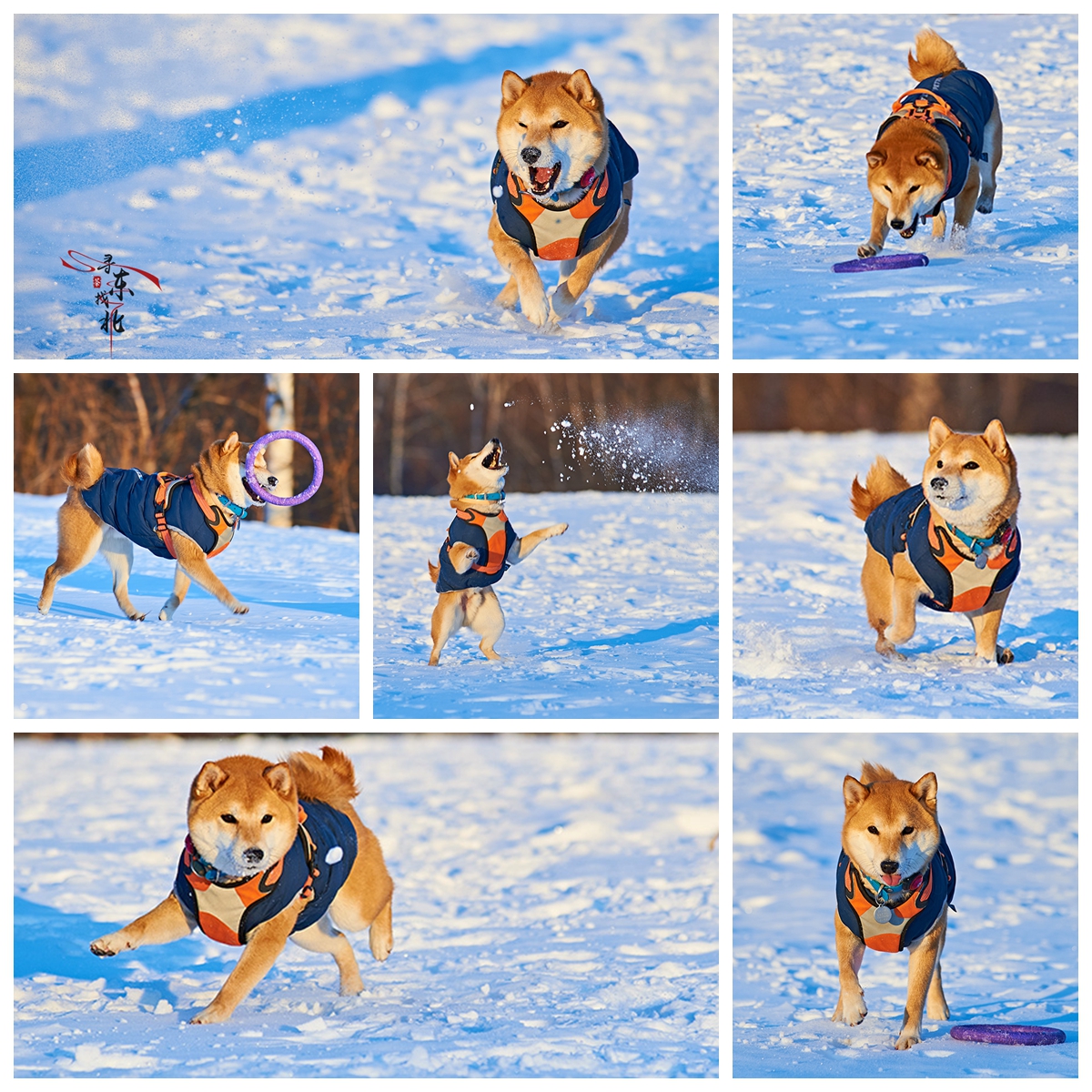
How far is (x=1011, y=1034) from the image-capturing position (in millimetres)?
3879

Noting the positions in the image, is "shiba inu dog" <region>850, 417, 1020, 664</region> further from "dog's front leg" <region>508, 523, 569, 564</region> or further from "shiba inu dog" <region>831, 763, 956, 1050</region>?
"dog's front leg" <region>508, 523, 569, 564</region>

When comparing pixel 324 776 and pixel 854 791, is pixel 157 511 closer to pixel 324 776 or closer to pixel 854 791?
pixel 324 776

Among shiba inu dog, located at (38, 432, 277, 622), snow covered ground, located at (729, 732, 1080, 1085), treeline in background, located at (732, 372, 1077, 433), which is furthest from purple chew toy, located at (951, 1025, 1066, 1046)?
treeline in background, located at (732, 372, 1077, 433)

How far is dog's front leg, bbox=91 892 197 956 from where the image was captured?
357 cm

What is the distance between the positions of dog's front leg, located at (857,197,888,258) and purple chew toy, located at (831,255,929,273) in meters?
0.04

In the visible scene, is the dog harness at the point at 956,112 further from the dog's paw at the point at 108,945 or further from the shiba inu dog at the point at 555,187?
the dog's paw at the point at 108,945

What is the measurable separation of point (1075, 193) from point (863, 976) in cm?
233

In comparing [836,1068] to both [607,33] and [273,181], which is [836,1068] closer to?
[273,181]

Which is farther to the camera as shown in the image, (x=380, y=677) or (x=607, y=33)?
(x=607, y=33)

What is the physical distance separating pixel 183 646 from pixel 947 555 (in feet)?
6.77

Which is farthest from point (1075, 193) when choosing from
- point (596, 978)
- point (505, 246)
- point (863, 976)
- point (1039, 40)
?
point (596, 978)

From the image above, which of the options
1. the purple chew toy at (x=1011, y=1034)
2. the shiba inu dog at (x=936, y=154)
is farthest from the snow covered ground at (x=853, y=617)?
the shiba inu dog at (x=936, y=154)

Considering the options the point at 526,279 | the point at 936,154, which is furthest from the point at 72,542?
the point at 936,154

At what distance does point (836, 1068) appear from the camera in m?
3.77
